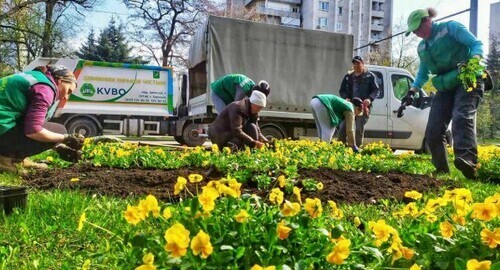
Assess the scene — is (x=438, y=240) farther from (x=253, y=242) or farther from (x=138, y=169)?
(x=138, y=169)

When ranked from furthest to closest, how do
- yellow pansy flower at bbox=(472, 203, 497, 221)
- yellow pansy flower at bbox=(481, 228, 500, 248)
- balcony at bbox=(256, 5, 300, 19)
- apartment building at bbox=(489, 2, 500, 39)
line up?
balcony at bbox=(256, 5, 300, 19) → apartment building at bbox=(489, 2, 500, 39) → yellow pansy flower at bbox=(472, 203, 497, 221) → yellow pansy flower at bbox=(481, 228, 500, 248)

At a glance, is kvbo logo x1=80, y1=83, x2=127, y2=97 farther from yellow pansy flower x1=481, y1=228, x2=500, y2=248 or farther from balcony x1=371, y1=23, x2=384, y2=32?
balcony x1=371, y1=23, x2=384, y2=32

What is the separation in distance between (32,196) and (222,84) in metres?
5.19

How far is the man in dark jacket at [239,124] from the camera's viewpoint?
6188 mm

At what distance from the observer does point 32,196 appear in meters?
3.04

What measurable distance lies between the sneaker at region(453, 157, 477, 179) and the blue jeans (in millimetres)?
79

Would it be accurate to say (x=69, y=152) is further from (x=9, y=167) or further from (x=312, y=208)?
(x=312, y=208)

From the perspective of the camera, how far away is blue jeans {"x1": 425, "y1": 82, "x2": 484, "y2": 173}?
16.3 feet

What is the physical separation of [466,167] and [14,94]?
4555 millimetres

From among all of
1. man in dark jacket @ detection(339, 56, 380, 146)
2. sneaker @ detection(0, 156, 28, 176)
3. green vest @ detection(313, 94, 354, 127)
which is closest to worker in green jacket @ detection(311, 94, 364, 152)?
green vest @ detection(313, 94, 354, 127)

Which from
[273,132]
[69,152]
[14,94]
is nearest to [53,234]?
[14,94]

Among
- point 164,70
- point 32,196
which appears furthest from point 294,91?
point 32,196

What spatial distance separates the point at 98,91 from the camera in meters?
15.0

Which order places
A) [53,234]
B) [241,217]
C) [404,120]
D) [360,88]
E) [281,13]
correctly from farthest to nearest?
[281,13] → [404,120] → [360,88] → [53,234] → [241,217]
